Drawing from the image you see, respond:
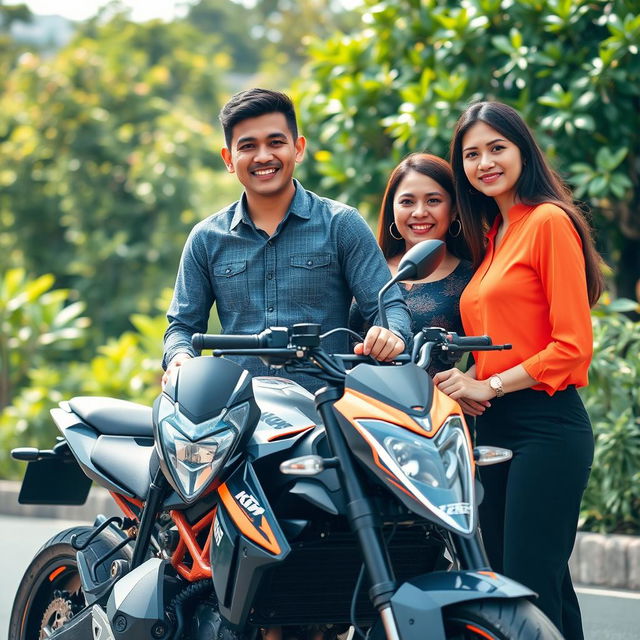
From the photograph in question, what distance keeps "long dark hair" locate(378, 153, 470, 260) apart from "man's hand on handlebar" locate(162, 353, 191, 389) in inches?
46.1

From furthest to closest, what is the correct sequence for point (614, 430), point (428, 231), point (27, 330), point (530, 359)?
point (27, 330) → point (614, 430) → point (428, 231) → point (530, 359)

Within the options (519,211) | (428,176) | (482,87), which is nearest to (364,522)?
(519,211)

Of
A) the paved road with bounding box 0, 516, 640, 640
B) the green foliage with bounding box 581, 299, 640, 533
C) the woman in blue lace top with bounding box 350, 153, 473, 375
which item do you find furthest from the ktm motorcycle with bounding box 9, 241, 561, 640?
the green foliage with bounding box 581, 299, 640, 533

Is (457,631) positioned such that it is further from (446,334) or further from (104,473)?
(104,473)

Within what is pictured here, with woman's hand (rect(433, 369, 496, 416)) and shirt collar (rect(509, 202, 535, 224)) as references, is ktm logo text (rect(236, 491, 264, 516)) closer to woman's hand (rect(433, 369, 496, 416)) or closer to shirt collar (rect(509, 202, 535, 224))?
woman's hand (rect(433, 369, 496, 416))

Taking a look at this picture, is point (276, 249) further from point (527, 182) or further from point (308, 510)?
point (308, 510)

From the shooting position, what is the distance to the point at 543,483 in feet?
11.8

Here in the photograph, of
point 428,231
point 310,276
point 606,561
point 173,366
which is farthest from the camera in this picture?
point 606,561

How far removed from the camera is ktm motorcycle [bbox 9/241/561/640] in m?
2.70

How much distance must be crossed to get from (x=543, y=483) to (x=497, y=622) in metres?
1.07

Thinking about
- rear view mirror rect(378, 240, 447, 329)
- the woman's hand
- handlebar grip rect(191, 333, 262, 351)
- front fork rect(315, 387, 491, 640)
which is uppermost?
rear view mirror rect(378, 240, 447, 329)

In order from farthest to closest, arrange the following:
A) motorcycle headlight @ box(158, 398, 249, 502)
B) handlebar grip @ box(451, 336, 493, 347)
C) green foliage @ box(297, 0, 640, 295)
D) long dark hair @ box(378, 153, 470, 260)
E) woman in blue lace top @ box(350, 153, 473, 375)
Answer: green foliage @ box(297, 0, 640, 295) → long dark hair @ box(378, 153, 470, 260) → woman in blue lace top @ box(350, 153, 473, 375) → handlebar grip @ box(451, 336, 493, 347) → motorcycle headlight @ box(158, 398, 249, 502)

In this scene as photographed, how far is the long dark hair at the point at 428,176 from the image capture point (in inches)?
172

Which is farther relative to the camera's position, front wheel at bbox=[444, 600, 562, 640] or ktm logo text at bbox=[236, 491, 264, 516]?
ktm logo text at bbox=[236, 491, 264, 516]
